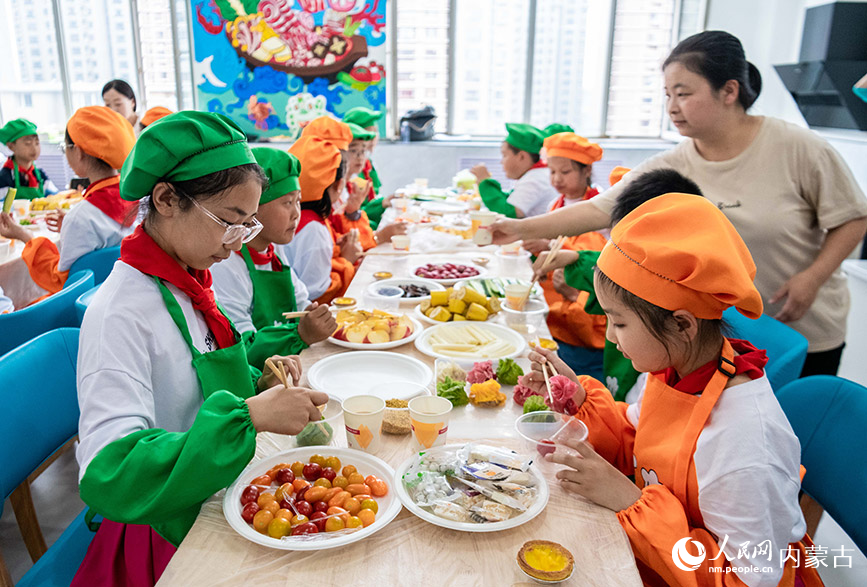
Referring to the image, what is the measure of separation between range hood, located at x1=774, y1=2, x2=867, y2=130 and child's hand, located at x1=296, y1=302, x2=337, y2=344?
4130 mm

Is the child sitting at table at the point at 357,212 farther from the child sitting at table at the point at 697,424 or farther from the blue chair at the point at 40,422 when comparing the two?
the child sitting at table at the point at 697,424

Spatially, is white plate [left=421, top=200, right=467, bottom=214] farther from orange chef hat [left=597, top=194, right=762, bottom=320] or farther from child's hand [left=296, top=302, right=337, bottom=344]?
orange chef hat [left=597, top=194, right=762, bottom=320]

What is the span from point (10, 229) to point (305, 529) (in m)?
3.40

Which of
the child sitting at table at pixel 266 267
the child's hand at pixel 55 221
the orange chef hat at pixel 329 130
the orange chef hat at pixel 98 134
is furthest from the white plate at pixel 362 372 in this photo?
the child's hand at pixel 55 221

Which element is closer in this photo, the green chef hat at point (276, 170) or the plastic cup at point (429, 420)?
the plastic cup at point (429, 420)

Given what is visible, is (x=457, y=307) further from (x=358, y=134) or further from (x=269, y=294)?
(x=358, y=134)

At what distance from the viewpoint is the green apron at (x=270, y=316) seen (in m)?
1.95

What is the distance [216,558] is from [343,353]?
3.12ft

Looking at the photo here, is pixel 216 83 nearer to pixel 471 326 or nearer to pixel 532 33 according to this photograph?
pixel 532 33

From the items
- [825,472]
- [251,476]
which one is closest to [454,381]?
[251,476]

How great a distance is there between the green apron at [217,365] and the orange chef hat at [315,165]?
60.6 inches

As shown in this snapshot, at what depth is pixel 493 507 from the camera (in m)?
1.15

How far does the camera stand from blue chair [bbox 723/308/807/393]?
168 cm

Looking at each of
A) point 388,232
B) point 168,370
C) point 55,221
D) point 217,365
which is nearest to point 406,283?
point 388,232
